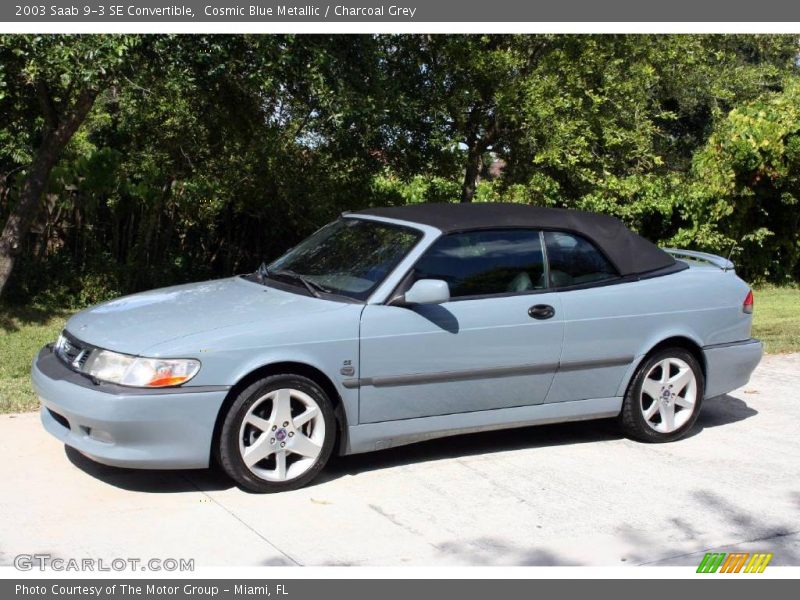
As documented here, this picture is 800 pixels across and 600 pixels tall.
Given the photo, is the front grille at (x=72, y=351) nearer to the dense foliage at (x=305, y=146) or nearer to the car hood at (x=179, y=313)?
the car hood at (x=179, y=313)

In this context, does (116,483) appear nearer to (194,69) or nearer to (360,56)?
(194,69)

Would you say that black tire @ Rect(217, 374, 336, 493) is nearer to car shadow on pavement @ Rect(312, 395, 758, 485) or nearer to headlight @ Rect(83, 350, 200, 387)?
car shadow on pavement @ Rect(312, 395, 758, 485)

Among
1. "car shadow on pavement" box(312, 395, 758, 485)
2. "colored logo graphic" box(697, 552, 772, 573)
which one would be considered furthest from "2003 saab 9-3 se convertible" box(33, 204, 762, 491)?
"colored logo graphic" box(697, 552, 772, 573)

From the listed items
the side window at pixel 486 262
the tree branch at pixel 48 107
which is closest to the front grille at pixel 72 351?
the side window at pixel 486 262

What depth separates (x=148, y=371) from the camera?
541cm

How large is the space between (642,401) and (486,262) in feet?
4.92

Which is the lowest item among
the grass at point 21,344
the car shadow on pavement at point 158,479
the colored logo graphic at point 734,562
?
the colored logo graphic at point 734,562

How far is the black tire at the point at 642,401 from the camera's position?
690cm

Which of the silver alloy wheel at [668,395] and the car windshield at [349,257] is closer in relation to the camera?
the car windshield at [349,257]

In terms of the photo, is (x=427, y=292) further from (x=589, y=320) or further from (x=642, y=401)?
(x=642, y=401)

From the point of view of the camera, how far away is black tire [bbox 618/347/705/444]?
6898 mm

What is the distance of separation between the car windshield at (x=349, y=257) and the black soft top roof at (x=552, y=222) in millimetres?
163

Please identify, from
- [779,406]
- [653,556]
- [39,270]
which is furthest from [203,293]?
[39,270]

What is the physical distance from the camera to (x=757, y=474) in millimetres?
6453
